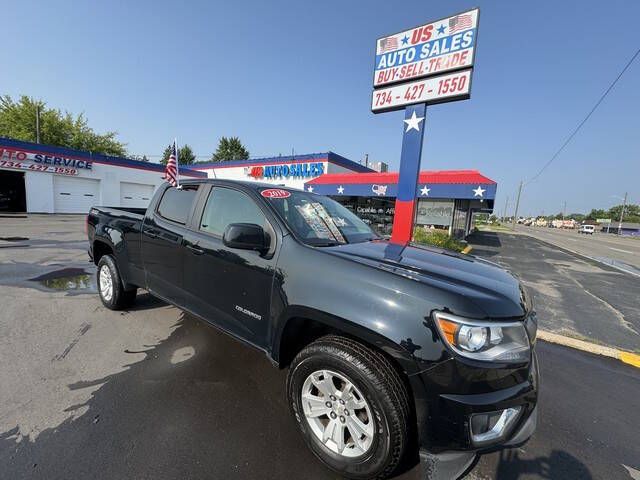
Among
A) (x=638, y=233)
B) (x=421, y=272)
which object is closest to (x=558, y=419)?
(x=421, y=272)

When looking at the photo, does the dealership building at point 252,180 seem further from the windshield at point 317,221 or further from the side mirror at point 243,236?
the side mirror at point 243,236

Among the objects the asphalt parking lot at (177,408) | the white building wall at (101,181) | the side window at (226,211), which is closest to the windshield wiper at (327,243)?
the side window at (226,211)

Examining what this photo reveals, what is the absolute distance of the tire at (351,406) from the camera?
1.72 m

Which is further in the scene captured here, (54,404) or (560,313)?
(560,313)

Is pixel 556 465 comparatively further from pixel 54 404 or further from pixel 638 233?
pixel 638 233

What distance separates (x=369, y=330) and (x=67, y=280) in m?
6.39

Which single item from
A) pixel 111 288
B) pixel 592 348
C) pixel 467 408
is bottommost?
pixel 592 348

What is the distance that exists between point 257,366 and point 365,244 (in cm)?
169

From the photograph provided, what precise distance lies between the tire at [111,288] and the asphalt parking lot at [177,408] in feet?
0.51

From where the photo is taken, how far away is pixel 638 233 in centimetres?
7800

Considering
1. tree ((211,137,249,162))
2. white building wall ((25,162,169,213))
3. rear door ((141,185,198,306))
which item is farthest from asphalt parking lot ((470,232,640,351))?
tree ((211,137,249,162))

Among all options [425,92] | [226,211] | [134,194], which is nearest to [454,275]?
[226,211]

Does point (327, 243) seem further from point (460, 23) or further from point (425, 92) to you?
point (460, 23)

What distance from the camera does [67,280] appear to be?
5.68m
